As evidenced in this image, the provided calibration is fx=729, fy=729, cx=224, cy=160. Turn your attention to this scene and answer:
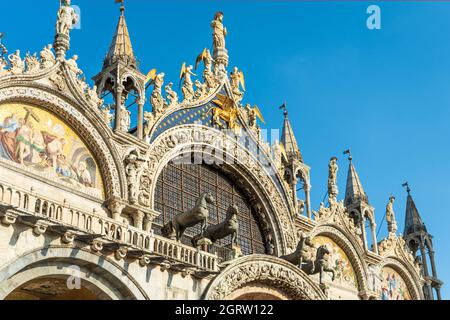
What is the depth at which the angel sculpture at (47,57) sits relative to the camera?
22562 millimetres

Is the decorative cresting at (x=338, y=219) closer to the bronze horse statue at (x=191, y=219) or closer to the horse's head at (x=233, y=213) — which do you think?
the horse's head at (x=233, y=213)

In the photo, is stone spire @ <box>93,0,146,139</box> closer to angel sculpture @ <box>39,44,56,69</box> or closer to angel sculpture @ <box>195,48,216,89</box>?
angel sculpture @ <box>39,44,56,69</box>

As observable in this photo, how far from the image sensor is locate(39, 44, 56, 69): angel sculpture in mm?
22562

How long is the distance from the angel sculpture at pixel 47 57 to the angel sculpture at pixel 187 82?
21.9 feet

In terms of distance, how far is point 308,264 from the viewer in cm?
2784

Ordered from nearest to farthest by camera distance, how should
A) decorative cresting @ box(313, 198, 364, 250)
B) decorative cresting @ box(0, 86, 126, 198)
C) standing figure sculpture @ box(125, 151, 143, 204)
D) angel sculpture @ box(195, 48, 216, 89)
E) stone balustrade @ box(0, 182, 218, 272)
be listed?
stone balustrade @ box(0, 182, 218, 272)
decorative cresting @ box(0, 86, 126, 198)
standing figure sculpture @ box(125, 151, 143, 204)
angel sculpture @ box(195, 48, 216, 89)
decorative cresting @ box(313, 198, 364, 250)

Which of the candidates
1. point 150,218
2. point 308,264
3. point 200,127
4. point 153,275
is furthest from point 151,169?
point 308,264

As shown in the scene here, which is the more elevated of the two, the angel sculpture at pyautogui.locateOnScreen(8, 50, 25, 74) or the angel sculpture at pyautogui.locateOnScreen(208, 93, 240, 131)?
the angel sculpture at pyautogui.locateOnScreen(208, 93, 240, 131)

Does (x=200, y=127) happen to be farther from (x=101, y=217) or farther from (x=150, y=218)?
(x=101, y=217)

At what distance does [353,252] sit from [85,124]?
16056 millimetres

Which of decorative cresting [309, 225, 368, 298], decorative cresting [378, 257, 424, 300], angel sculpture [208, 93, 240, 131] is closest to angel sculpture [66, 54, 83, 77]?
angel sculpture [208, 93, 240, 131]

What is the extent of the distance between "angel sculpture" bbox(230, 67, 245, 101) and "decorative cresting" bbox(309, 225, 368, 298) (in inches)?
294

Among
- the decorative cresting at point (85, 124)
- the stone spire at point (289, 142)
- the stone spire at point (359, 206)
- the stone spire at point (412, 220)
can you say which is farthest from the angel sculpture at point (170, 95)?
the stone spire at point (412, 220)

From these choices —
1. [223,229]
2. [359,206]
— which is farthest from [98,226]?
[359,206]
